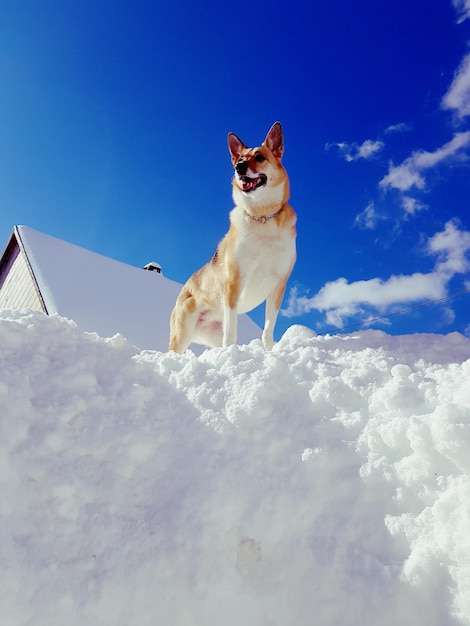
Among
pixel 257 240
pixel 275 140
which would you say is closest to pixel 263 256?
pixel 257 240

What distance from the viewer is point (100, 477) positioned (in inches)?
85.5

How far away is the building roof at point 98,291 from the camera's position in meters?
10.9

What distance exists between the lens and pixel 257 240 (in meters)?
4.54

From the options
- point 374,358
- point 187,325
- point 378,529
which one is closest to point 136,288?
point 187,325

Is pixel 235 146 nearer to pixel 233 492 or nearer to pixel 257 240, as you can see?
pixel 257 240

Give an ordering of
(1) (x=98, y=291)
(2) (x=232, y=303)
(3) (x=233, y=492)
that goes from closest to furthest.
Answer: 1. (3) (x=233, y=492)
2. (2) (x=232, y=303)
3. (1) (x=98, y=291)

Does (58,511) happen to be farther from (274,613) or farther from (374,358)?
(374,358)

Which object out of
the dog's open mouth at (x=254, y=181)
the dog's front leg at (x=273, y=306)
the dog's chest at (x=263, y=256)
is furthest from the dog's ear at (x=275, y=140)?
the dog's front leg at (x=273, y=306)

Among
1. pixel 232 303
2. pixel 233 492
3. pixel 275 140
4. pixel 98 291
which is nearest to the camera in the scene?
pixel 233 492

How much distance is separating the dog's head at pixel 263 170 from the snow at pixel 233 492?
7.70 ft

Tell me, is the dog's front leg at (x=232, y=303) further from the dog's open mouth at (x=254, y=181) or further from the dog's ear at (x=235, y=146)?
the dog's ear at (x=235, y=146)

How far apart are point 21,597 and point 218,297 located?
3511 mm

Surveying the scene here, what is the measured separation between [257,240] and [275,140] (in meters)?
1.10

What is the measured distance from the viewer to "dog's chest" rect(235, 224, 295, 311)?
4504 mm
